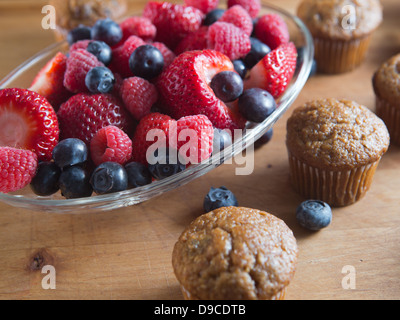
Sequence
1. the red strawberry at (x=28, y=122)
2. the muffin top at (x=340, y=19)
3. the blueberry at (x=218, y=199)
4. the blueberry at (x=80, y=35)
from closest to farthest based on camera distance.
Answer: the red strawberry at (x=28, y=122)
the blueberry at (x=218, y=199)
the blueberry at (x=80, y=35)
the muffin top at (x=340, y=19)

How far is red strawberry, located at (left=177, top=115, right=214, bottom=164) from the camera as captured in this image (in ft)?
4.55

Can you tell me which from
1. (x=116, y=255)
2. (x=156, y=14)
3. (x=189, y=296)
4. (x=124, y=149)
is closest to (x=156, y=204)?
(x=116, y=255)

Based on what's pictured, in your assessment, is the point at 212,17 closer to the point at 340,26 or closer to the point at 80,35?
the point at 80,35

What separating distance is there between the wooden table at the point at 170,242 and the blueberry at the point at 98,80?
0.46 metres

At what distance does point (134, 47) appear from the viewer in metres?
1.71

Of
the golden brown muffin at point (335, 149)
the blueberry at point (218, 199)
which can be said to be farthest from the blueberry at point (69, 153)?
the golden brown muffin at point (335, 149)

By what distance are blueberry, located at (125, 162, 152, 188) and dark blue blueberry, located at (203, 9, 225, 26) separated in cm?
74

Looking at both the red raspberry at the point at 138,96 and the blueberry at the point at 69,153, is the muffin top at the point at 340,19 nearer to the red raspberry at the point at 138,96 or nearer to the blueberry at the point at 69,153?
the red raspberry at the point at 138,96

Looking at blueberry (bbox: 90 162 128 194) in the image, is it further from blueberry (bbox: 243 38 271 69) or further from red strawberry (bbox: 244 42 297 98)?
blueberry (bbox: 243 38 271 69)

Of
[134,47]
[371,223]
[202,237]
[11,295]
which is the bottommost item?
[11,295]

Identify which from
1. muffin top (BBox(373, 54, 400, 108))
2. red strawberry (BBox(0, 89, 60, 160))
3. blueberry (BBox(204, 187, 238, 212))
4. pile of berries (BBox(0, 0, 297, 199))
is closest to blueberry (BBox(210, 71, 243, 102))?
pile of berries (BBox(0, 0, 297, 199))

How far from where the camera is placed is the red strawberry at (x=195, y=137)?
1.39 meters

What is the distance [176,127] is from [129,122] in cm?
24

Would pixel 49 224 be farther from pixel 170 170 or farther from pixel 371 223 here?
pixel 371 223
